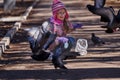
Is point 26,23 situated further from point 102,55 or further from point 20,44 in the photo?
point 102,55

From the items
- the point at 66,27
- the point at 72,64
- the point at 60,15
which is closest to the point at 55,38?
the point at 66,27

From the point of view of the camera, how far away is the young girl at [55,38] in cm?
977

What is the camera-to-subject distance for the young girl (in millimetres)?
9766

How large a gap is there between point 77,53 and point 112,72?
1421 mm

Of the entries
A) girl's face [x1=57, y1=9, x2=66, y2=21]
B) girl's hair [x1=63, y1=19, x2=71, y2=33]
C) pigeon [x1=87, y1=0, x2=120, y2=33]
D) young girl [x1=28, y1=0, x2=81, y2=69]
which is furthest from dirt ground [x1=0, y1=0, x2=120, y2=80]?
girl's face [x1=57, y1=9, x2=66, y2=21]

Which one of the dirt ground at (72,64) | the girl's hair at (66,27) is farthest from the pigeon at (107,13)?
the girl's hair at (66,27)

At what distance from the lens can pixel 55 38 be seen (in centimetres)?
984

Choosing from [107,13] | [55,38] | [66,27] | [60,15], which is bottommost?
[107,13]

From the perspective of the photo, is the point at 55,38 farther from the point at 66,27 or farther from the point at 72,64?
the point at 72,64

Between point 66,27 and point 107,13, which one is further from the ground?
point 66,27

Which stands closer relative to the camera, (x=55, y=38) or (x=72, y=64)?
(x=55, y=38)

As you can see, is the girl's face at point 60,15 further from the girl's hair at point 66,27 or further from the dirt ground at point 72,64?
the dirt ground at point 72,64

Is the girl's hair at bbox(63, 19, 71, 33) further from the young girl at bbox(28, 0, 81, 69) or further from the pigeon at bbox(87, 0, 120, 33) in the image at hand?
the pigeon at bbox(87, 0, 120, 33)

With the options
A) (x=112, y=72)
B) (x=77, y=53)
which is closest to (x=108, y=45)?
(x=77, y=53)
